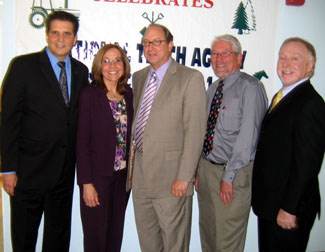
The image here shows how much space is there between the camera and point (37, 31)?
232 cm

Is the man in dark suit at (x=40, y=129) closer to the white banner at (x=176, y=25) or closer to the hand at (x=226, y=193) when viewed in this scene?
the white banner at (x=176, y=25)

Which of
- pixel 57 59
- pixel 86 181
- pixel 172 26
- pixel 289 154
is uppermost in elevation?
pixel 172 26

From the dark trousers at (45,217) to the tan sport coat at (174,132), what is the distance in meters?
0.69

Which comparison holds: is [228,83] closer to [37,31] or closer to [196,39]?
[196,39]

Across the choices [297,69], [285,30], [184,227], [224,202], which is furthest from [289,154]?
[285,30]

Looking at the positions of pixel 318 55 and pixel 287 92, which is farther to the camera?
pixel 318 55

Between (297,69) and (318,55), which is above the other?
(318,55)

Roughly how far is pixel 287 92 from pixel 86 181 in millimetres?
1471

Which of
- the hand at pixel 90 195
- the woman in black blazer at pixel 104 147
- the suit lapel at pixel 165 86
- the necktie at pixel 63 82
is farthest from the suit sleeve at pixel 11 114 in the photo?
the suit lapel at pixel 165 86

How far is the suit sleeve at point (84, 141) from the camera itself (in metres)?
1.76

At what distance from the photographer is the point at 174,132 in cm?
178

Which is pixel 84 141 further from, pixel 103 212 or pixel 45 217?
pixel 45 217

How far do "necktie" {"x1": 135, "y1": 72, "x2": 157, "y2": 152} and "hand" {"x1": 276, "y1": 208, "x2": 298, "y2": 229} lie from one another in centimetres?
99

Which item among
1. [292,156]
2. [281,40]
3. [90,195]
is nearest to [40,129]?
[90,195]
